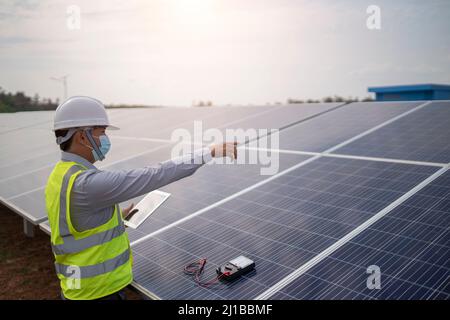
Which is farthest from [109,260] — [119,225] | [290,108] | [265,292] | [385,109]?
[290,108]

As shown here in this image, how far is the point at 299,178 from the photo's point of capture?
597 centimetres

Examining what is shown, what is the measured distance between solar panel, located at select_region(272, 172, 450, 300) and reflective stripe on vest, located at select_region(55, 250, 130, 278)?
1.51 meters

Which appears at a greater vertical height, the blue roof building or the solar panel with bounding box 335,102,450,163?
the blue roof building

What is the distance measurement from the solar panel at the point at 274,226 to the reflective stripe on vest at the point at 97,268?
1.63 ft

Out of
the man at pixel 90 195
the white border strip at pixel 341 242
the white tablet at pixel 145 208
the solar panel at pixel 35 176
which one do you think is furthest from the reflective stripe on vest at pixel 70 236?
the solar panel at pixel 35 176

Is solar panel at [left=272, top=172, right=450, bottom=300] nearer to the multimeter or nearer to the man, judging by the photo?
the multimeter

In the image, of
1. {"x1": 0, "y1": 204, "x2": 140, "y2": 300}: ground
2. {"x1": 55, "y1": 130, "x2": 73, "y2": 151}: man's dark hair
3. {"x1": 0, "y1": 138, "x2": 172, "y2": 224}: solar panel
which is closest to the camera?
{"x1": 55, "y1": 130, "x2": 73, "y2": 151}: man's dark hair

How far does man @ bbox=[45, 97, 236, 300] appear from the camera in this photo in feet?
10.4

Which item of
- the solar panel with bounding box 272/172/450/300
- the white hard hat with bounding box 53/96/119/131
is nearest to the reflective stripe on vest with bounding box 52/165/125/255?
the white hard hat with bounding box 53/96/119/131

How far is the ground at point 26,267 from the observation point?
7559 mm

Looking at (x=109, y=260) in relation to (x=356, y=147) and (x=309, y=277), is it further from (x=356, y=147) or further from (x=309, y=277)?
(x=356, y=147)

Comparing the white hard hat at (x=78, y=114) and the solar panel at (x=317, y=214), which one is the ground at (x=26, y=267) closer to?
the solar panel at (x=317, y=214)

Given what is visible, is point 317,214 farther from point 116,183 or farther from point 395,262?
point 116,183

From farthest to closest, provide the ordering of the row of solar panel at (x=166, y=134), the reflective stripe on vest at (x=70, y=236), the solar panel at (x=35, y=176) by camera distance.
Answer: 1. the row of solar panel at (x=166, y=134)
2. the solar panel at (x=35, y=176)
3. the reflective stripe on vest at (x=70, y=236)
